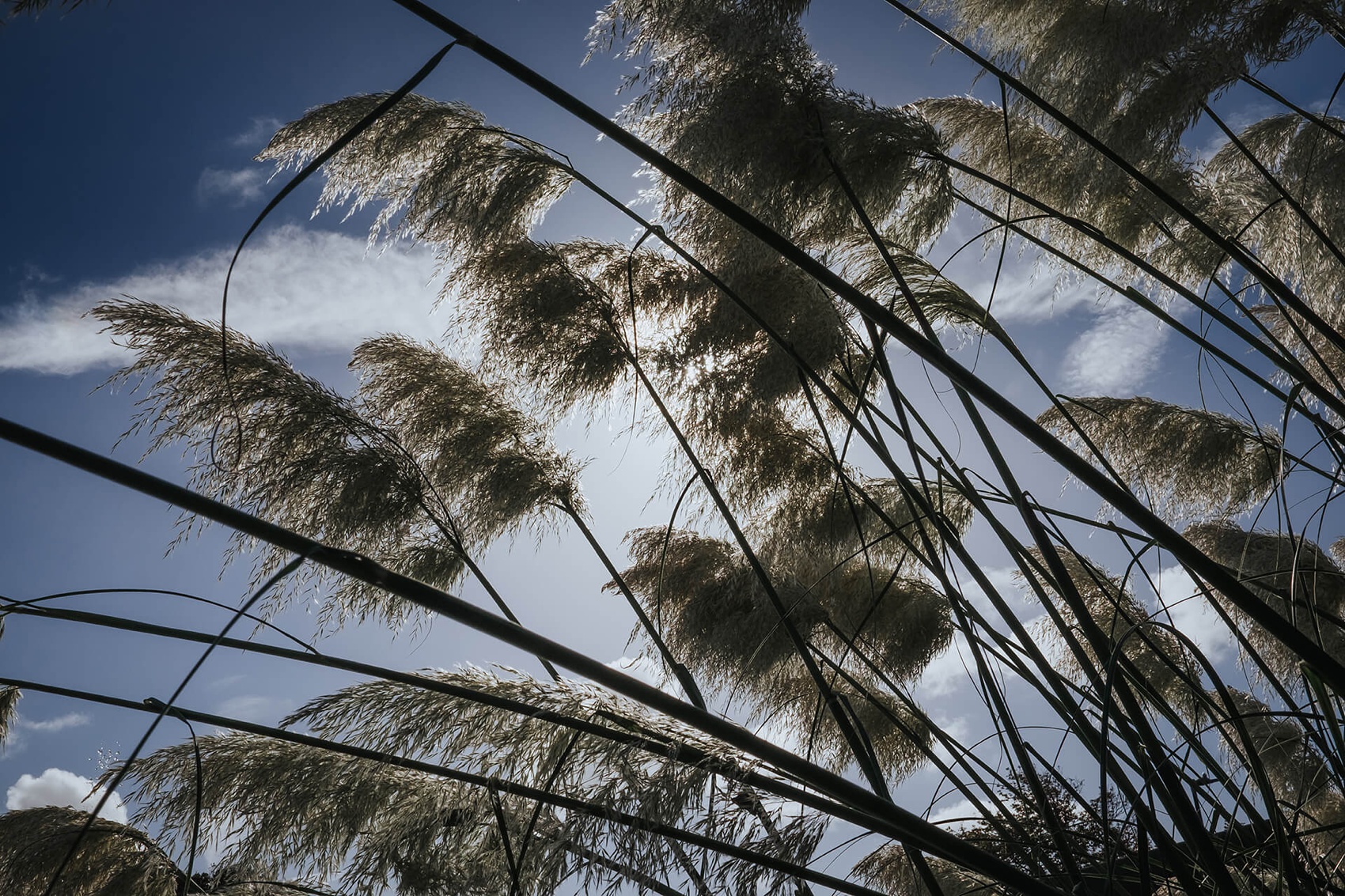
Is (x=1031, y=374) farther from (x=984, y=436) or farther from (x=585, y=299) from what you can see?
(x=585, y=299)

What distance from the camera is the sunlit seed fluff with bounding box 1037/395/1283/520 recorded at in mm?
2781

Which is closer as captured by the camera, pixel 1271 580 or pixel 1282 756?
pixel 1271 580

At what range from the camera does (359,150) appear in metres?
2.16

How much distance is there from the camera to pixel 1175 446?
110 inches

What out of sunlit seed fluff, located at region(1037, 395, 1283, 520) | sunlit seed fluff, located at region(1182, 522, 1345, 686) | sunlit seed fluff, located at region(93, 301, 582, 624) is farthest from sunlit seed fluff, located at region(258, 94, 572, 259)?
sunlit seed fluff, located at region(1182, 522, 1345, 686)

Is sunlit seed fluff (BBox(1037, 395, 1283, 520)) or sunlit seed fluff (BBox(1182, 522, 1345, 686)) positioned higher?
sunlit seed fluff (BBox(1037, 395, 1283, 520))

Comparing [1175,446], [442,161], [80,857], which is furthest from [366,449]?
[1175,446]

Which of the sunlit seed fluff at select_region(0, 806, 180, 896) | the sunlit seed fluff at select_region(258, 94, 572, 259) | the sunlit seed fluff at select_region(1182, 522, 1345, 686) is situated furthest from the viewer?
the sunlit seed fluff at select_region(1182, 522, 1345, 686)

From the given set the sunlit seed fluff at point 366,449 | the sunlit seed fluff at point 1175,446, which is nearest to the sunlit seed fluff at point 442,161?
the sunlit seed fluff at point 366,449

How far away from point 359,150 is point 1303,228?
2957 mm

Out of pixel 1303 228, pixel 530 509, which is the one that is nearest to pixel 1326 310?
pixel 1303 228

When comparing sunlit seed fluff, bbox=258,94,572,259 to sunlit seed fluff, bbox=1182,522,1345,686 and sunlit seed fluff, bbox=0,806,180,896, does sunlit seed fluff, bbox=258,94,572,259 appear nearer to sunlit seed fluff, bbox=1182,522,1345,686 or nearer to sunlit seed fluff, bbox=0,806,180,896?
sunlit seed fluff, bbox=0,806,180,896

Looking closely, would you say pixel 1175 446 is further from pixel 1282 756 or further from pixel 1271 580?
pixel 1282 756

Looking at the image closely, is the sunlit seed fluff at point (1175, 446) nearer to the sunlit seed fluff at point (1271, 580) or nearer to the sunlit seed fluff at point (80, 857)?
the sunlit seed fluff at point (1271, 580)
